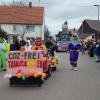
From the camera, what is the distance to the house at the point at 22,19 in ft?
265

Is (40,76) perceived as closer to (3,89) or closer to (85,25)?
(3,89)

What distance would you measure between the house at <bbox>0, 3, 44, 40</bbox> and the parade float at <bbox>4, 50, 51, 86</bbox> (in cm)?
6494

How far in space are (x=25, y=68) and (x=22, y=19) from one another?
6653 centimetres

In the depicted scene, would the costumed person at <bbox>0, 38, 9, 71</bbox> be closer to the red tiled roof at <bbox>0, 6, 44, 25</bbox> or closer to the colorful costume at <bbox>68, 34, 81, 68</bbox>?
the colorful costume at <bbox>68, 34, 81, 68</bbox>

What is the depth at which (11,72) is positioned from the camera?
14.5 meters

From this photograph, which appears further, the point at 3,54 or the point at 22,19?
the point at 22,19

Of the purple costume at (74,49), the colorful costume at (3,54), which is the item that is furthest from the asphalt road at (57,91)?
the colorful costume at (3,54)

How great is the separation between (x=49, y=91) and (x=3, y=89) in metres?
1.67

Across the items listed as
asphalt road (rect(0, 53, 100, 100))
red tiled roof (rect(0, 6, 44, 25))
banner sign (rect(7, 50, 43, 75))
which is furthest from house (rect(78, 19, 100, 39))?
banner sign (rect(7, 50, 43, 75))

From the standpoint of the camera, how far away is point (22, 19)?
265 ft

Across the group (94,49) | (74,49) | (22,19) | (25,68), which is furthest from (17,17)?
(25,68)

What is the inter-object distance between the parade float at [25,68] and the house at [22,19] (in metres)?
64.9

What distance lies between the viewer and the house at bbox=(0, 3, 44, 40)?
3182 inches

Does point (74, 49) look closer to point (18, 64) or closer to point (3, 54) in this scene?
point (3, 54)
